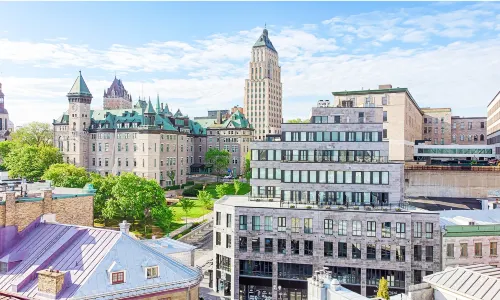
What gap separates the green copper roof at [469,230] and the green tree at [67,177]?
61.6 meters

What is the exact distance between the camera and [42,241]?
98.0 ft

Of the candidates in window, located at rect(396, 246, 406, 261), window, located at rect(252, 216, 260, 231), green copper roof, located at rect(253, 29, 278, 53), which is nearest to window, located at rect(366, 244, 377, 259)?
window, located at rect(396, 246, 406, 261)

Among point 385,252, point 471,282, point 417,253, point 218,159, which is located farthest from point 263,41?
point 471,282

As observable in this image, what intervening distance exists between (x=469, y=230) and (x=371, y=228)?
32.1ft

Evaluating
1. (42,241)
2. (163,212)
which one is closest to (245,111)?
(163,212)

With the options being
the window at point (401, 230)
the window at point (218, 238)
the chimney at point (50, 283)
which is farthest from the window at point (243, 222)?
the chimney at point (50, 283)

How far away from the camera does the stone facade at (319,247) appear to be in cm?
4588

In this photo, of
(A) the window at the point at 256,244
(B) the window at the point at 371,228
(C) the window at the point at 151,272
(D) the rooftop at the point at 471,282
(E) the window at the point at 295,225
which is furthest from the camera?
(A) the window at the point at 256,244

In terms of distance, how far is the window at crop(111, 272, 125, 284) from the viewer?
83.4ft

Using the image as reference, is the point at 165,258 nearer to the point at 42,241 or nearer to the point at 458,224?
the point at 42,241

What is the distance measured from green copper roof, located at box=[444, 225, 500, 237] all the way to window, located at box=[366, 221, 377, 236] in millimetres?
7126

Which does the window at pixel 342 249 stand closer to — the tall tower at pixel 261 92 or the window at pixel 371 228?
the window at pixel 371 228

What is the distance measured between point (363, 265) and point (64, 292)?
106 ft

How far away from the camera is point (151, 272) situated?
87.0 ft
